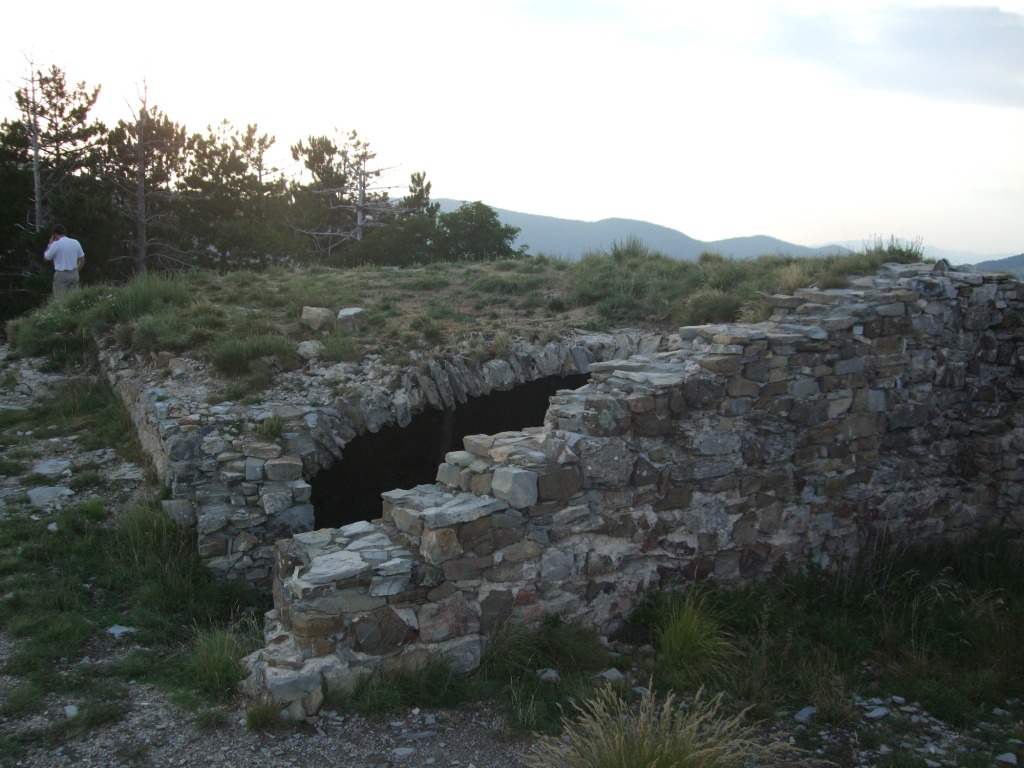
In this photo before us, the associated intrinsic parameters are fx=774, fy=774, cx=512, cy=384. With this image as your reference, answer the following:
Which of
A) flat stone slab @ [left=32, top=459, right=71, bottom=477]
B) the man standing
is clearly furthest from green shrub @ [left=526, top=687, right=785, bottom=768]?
the man standing

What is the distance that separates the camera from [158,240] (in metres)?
17.7

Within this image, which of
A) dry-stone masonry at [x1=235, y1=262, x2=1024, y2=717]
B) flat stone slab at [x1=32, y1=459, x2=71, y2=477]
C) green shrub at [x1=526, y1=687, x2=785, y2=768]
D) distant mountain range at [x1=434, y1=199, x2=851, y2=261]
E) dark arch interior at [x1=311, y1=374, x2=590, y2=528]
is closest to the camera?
green shrub at [x1=526, y1=687, x2=785, y2=768]

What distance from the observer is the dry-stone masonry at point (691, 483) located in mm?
4168

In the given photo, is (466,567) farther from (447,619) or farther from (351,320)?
(351,320)

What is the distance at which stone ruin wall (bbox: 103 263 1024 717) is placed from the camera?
4.23 m

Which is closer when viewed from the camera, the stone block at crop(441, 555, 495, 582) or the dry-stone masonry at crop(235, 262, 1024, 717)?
the dry-stone masonry at crop(235, 262, 1024, 717)

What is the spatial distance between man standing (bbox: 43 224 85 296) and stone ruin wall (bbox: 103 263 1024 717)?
467 cm

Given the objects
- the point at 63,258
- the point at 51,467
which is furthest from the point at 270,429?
the point at 63,258

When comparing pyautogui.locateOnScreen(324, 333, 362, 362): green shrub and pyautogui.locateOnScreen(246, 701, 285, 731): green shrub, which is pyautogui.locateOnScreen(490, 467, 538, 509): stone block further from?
pyautogui.locateOnScreen(324, 333, 362, 362): green shrub

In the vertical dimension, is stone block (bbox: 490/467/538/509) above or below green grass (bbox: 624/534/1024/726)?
above

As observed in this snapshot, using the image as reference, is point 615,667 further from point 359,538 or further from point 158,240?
point 158,240

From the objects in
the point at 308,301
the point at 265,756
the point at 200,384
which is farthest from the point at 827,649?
the point at 308,301

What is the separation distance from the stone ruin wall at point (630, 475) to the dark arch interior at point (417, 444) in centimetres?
271

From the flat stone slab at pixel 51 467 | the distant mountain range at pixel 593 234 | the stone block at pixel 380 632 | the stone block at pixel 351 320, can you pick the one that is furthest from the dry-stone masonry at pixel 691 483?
the distant mountain range at pixel 593 234
